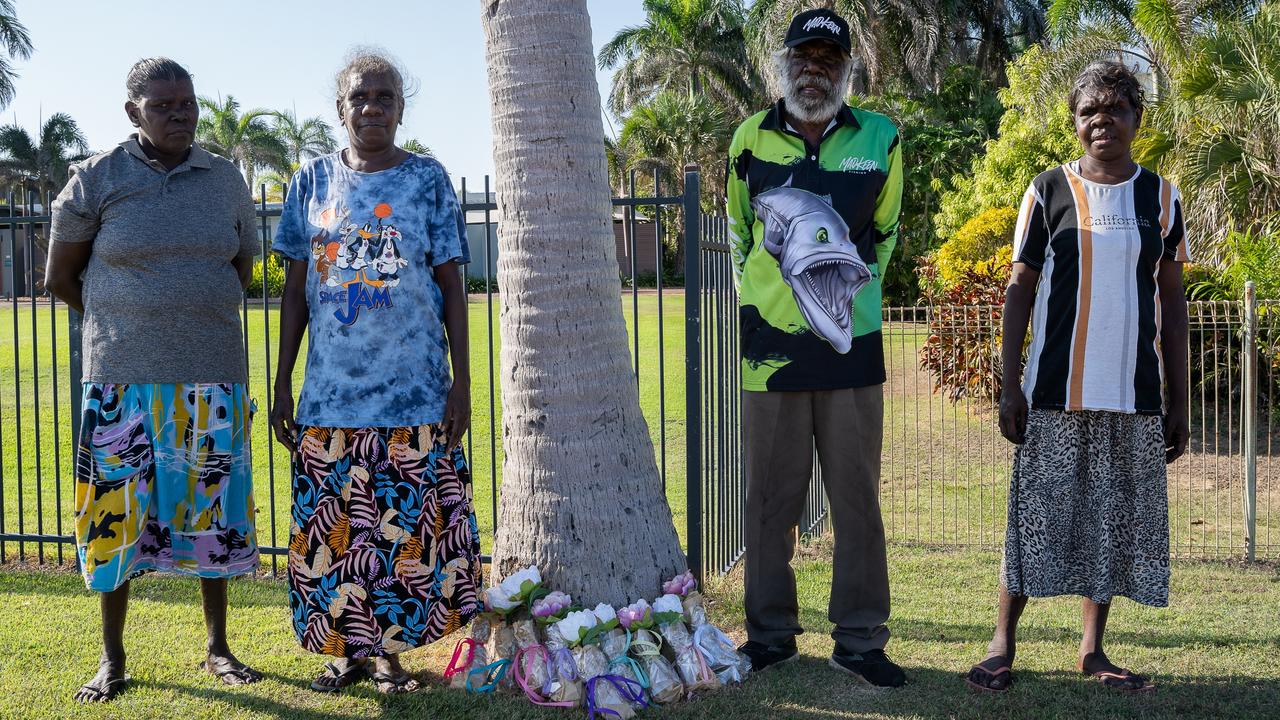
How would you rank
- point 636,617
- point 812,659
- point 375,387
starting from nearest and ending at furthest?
point 375,387 → point 636,617 → point 812,659

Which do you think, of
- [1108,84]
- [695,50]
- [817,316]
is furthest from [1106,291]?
[695,50]

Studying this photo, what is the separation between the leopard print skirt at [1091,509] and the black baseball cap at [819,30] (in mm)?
1408

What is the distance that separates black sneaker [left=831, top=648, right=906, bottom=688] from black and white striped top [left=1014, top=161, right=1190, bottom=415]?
40.7 inches

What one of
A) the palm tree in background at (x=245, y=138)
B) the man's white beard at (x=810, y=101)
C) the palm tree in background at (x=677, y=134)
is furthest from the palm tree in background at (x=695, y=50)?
the man's white beard at (x=810, y=101)

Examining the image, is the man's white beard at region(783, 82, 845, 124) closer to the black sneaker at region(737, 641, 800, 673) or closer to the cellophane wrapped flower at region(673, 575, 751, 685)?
the cellophane wrapped flower at region(673, 575, 751, 685)

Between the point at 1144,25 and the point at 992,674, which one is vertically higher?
the point at 1144,25

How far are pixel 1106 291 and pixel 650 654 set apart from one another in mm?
1902

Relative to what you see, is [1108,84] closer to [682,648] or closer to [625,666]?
[682,648]

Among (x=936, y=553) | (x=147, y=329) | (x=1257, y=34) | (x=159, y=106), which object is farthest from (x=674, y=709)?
(x=1257, y=34)

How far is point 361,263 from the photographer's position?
3467mm

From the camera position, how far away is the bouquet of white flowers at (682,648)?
368 centimetres

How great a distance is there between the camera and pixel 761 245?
372 cm

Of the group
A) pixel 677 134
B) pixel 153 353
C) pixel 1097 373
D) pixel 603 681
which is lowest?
pixel 603 681

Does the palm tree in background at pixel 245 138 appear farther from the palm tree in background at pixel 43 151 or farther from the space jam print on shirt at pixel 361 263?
the space jam print on shirt at pixel 361 263
